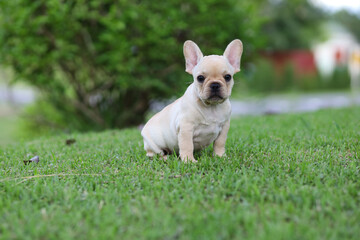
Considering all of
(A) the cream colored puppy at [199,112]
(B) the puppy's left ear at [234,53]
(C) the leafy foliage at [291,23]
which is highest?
(C) the leafy foliage at [291,23]

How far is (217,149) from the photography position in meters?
3.42

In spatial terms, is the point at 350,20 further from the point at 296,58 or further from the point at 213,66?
the point at 213,66

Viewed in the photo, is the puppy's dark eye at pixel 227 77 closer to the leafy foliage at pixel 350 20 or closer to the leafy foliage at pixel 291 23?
the leafy foliage at pixel 291 23

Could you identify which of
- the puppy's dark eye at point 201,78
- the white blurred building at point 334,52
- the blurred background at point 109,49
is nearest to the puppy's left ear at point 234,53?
the puppy's dark eye at point 201,78

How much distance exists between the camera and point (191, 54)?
3381 millimetres

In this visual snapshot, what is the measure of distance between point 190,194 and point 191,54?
56.7 inches

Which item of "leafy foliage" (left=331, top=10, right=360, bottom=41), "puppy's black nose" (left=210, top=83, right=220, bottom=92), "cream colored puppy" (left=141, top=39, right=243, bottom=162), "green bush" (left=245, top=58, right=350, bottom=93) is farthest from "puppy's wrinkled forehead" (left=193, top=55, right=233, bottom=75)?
"leafy foliage" (left=331, top=10, right=360, bottom=41)

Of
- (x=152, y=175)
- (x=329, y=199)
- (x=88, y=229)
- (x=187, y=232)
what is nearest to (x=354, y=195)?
(x=329, y=199)

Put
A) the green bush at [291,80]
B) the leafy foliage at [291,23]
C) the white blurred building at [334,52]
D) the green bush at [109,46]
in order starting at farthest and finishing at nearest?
the leafy foliage at [291,23], the white blurred building at [334,52], the green bush at [291,80], the green bush at [109,46]

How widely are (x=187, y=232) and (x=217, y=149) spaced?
150 centimetres

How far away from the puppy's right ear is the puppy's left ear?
260 millimetres

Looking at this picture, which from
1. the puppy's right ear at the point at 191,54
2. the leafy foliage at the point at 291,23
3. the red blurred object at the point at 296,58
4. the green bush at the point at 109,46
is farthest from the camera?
the leafy foliage at the point at 291,23

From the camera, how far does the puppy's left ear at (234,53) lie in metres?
3.35

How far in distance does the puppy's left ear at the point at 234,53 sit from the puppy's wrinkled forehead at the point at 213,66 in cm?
19
